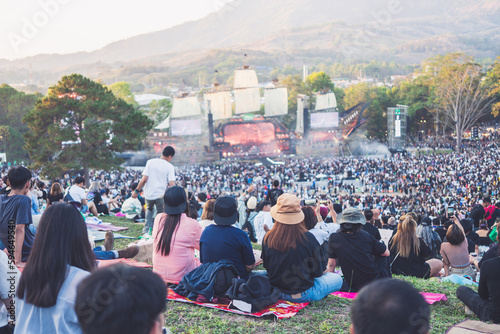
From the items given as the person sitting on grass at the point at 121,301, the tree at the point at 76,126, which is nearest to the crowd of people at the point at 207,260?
the person sitting on grass at the point at 121,301

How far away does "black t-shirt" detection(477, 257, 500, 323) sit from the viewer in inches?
152

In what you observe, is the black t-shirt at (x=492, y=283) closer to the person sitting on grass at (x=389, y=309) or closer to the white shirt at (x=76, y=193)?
the person sitting on grass at (x=389, y=309)

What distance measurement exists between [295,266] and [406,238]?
2.11 m

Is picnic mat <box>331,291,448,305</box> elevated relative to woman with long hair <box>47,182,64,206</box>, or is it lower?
lower

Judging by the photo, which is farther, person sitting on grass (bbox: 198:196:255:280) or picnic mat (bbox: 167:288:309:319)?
person sitting on grass (bbox: 198:196:255:280)

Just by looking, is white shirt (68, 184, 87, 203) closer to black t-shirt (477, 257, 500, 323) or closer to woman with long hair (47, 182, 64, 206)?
woman with long hair (47, 182, 64, 206)

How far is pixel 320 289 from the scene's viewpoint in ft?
14.4

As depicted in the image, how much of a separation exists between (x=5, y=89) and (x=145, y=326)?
50.5 m

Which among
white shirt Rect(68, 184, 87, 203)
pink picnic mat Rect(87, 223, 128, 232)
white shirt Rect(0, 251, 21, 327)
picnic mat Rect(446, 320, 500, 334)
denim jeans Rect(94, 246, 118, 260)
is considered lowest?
pink picnic mat Rect(87, 223, 128, 232)

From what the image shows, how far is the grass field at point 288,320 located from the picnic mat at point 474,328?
0.24 feet

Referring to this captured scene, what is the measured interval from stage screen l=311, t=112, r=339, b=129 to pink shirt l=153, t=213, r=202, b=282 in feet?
170

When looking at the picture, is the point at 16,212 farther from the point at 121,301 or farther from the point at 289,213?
the point at 121,301

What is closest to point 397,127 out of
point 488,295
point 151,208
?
point 151,208

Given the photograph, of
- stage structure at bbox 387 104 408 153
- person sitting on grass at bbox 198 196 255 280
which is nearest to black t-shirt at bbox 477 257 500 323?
person sitting on grass at bbox 198 196 255 280
